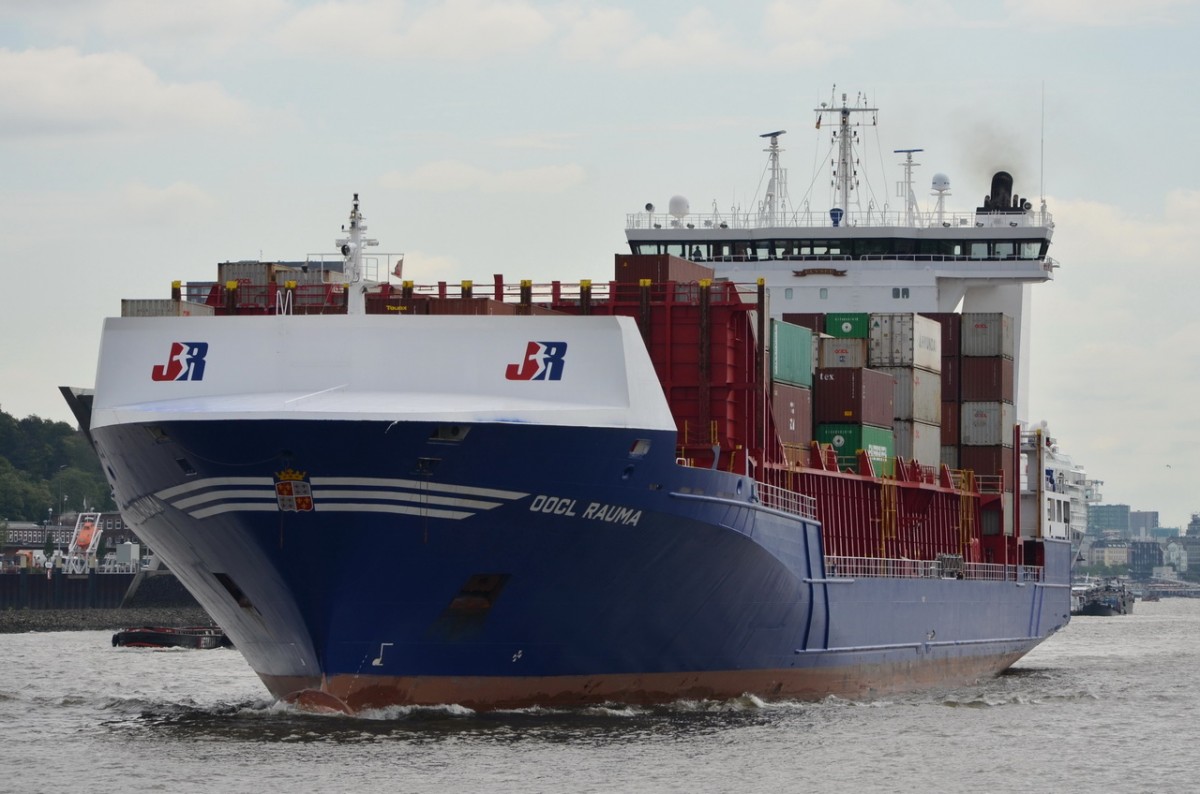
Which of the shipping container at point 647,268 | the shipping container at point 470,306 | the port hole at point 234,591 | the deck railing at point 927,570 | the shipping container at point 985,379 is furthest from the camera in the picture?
the shipping container at point 985,379

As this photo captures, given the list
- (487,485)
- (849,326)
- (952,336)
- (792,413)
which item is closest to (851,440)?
(792,413)

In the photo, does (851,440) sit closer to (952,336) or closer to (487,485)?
(952,336)

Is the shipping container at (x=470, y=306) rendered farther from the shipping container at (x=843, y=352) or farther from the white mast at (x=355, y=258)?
the shipping container at (x=843, y=352)

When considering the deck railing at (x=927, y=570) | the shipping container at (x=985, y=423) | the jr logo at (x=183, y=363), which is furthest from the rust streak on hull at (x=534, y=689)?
the shipping container at (x=985, y=423)

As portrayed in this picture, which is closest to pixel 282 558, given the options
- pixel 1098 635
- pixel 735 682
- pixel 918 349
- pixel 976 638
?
pixel 735 682

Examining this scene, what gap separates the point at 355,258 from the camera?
28.5 metres

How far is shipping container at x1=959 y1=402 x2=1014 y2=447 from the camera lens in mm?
43375

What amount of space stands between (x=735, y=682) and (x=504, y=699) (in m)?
4.79

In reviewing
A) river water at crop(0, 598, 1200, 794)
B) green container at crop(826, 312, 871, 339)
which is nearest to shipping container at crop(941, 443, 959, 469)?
green container at crop(826, 312, 871, 339)

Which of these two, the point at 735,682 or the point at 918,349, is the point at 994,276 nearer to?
the point at 918,349

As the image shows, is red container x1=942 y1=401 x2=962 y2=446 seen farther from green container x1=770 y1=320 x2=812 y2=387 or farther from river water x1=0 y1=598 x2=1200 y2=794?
green container x1=770 y1=320 x2=812 y2=387

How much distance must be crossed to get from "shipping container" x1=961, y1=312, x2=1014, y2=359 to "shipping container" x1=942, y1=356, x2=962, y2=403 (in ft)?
0.98

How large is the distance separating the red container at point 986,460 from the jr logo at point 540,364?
19.0m

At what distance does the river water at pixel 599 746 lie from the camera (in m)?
23.3
